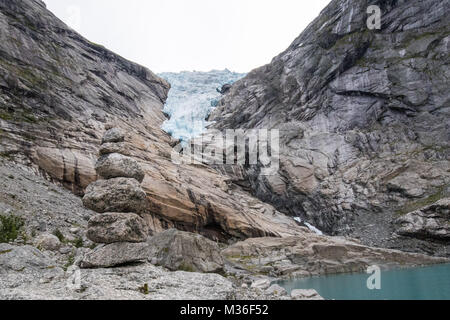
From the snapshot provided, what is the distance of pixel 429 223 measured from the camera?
139 ft

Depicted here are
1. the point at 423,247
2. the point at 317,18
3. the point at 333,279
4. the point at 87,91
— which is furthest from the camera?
the point at 317,18

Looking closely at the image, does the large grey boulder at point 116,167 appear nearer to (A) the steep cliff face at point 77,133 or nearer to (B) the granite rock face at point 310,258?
(B) the granite rock face at point 310,258

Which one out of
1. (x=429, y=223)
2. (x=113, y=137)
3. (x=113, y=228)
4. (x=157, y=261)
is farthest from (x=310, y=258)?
(x=113, y=137)

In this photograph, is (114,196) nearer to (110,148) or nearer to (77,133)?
(110,148)

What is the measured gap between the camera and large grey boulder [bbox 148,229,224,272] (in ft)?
60.2

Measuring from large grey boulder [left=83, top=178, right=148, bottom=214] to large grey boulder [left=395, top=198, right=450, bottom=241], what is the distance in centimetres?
4417

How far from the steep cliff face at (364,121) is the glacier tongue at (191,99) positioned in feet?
63.2

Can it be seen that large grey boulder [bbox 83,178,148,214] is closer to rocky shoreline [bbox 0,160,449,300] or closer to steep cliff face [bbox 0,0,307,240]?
rocky shoreline [bbox 0,160,449,300]

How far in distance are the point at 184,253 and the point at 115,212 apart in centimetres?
726

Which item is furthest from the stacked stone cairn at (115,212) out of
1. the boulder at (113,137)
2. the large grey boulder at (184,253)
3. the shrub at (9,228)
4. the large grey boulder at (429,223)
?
the large grey boulder at (429,223)
